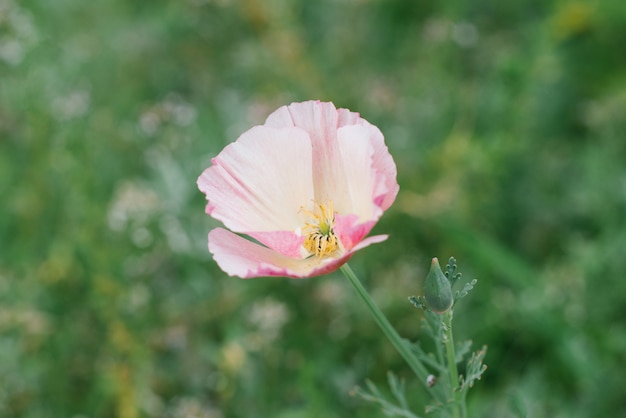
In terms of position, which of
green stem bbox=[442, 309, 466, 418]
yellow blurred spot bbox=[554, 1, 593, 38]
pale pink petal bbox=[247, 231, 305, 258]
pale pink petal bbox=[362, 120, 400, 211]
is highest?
pale pink petal bbox=[362, 120, 400, 211]

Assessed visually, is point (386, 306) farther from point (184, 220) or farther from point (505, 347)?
point (184, 220)

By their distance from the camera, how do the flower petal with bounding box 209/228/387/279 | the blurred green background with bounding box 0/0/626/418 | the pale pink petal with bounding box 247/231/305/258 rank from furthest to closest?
the blurred green background with bounding box 0/0/626/418
the pale pink petal with bounding box 247/231/305/258
the flower petal with bounding box 209/228/387/279

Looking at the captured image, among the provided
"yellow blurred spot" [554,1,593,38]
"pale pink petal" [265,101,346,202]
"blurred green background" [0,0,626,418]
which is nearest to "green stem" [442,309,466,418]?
"pale pink petal" [265,101,346,202]

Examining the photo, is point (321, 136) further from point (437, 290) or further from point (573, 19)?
point (573, 19)

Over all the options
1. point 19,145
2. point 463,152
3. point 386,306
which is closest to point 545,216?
point 463,152

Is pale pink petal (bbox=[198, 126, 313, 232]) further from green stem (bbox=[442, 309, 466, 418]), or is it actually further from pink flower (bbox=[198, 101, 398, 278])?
green stem (bbox=[442, 309, 466, 418])

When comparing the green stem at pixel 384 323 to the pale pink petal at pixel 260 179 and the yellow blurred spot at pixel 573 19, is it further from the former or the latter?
the yellow blurred spot at pixel 573 19
